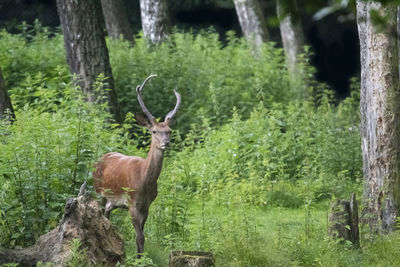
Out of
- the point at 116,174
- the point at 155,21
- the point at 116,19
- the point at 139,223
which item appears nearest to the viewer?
the point at 139,223

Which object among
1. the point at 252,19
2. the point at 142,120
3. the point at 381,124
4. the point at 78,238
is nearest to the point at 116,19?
the point at 252,19

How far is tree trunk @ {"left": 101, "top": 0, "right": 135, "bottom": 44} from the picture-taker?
21.1 meters

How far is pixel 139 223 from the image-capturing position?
863 centimetres

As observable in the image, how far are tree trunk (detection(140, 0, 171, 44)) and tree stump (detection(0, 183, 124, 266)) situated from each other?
1252 centimetres

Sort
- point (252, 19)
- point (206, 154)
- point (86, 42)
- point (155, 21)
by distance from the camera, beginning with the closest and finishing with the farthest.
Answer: point (206, 154) < point (86, 42) < point (155, 21) < point (252, 19)

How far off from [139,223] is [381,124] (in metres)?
3.12

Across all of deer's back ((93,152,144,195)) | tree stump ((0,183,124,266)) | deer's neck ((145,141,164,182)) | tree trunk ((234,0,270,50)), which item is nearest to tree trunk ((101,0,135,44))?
tree trunk ((234,0,270,50))

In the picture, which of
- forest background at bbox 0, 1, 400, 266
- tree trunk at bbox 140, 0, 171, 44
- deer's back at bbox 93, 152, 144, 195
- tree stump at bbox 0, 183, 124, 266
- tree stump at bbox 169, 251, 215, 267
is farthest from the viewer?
A: tree trunk at bbox 140, 0, 171, 44

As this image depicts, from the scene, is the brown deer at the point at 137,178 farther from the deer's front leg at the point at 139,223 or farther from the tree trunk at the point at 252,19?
the tree trunk at the point at 252,19

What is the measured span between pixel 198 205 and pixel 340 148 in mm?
2957

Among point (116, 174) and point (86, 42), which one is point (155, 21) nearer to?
point (86, 42)

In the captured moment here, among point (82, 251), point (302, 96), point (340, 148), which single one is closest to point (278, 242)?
point (82, 251)

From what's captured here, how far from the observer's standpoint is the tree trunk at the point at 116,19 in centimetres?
2106

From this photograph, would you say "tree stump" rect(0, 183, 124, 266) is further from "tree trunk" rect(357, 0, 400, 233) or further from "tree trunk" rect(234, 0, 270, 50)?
"tree trunk" rect(234, 0, 270, 50)
